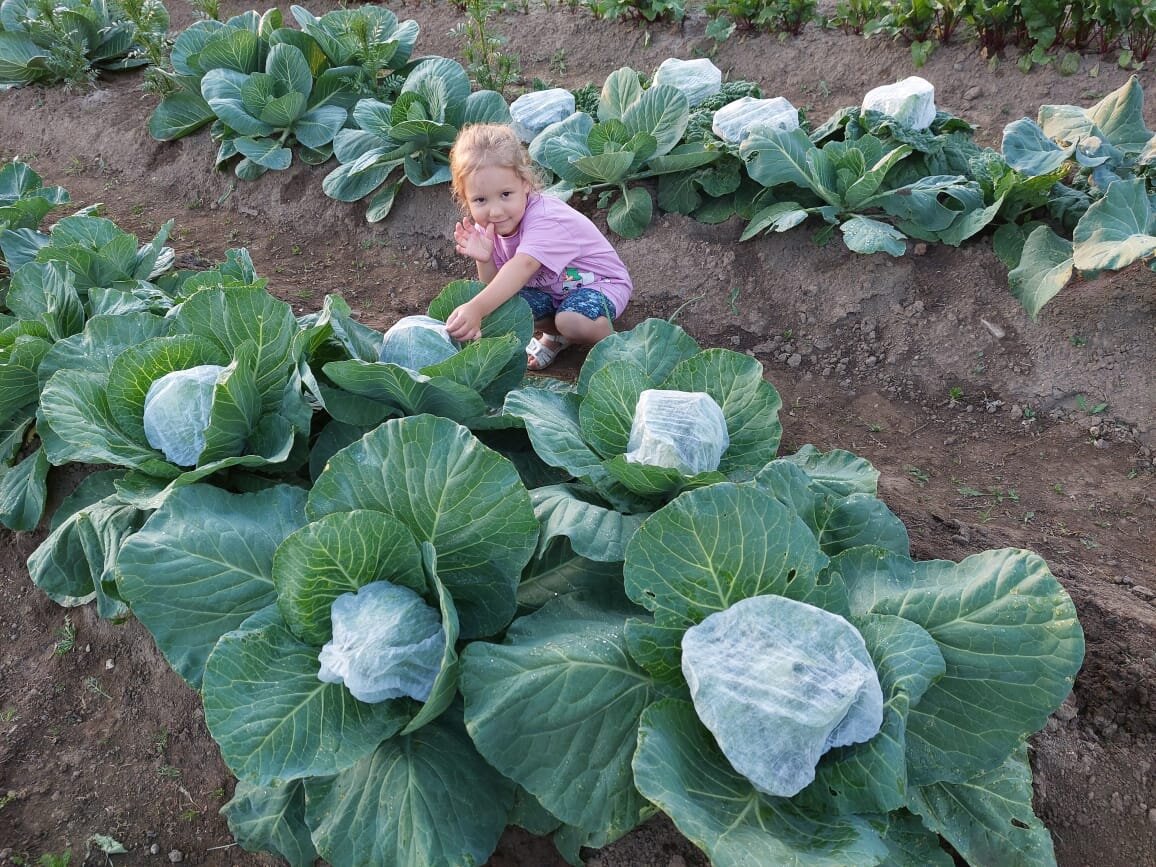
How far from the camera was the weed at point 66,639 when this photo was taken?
2882 mm

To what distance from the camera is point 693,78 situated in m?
5.41

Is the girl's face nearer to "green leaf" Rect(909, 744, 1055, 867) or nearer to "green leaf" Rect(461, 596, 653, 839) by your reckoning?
"green leaf" Rect(461, 596, 653, 839)

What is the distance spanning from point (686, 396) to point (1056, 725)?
131 cm

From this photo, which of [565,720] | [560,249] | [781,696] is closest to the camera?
[781,696]

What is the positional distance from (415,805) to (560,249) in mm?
2510

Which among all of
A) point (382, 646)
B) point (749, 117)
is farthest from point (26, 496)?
point (749, 117)

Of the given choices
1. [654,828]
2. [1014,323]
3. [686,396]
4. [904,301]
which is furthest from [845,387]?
[654,828]

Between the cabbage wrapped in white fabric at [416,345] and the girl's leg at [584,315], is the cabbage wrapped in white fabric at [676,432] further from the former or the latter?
the girl's leg at [584,315]

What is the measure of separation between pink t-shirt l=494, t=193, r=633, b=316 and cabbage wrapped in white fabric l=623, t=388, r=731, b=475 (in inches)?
58.3

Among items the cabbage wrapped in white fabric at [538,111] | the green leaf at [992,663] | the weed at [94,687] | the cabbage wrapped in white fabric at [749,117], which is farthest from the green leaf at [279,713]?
the cabbage wrapped in white fabric at [538,111]

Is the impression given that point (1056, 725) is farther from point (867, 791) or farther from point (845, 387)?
point (845, 387)

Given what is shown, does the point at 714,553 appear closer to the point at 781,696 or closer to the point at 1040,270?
the point at 781,696

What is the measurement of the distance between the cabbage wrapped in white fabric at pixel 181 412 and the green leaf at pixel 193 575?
0.37 meters

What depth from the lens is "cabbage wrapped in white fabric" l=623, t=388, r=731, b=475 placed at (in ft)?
7.80
